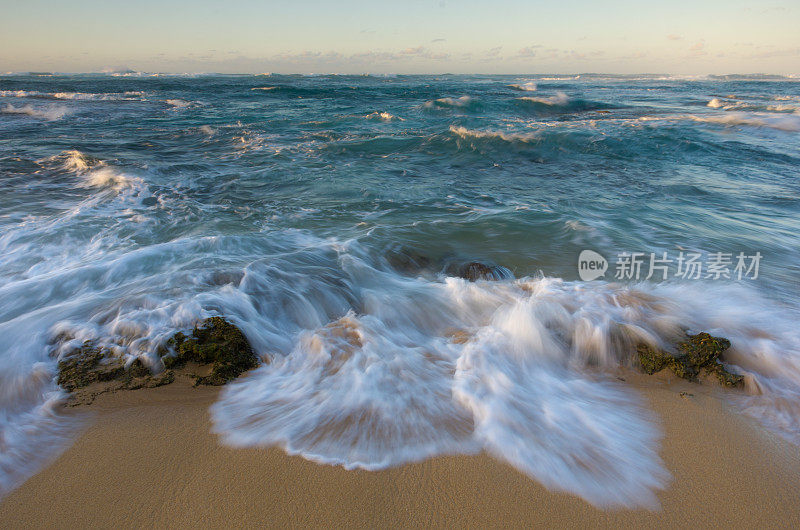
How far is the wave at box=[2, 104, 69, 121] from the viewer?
1633 centimetres

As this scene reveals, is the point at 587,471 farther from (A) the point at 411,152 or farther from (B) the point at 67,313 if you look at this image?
(A) the point at 411,152

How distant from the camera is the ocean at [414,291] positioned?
7.04ft

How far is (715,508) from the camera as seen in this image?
5.62ft

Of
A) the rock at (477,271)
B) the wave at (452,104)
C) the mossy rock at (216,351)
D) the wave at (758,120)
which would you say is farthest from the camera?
the wave at (452,104)

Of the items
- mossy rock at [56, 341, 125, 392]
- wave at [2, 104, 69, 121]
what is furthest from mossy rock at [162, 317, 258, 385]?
wave at [2, 104, 69, 121]

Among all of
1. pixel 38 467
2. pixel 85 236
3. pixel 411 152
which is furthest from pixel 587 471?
pixel 411 152

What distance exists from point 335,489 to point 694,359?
245 cm

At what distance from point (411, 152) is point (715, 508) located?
9935mm

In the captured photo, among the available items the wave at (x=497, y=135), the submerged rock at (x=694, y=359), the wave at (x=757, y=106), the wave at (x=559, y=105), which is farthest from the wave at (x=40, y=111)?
the wave at (x=757, y=106)

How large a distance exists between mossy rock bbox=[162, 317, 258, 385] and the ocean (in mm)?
101

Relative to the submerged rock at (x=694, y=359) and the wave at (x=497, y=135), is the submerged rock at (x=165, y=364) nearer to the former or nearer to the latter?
the submerged rock at (x=694, y=359)

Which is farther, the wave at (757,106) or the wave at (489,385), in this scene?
the wave at (757,106)

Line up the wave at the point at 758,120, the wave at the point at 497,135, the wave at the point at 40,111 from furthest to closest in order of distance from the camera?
the wave at the point at 40,111
the wave at the point at 758,120
the wave at the point at 497,135

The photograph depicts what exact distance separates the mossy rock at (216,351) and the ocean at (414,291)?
0.10 metres
